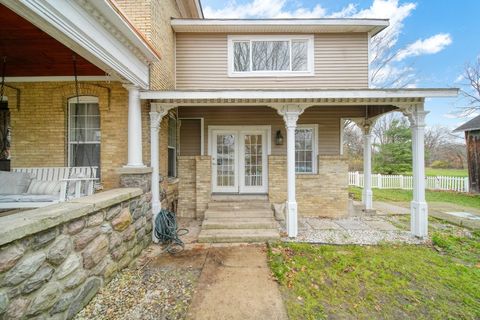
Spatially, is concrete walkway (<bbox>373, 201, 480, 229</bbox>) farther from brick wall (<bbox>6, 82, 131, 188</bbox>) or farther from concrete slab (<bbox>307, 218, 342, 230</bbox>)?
brick wall (<bbox>6, 82, 131, 188</bbox>)

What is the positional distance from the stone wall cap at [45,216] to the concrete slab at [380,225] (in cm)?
569

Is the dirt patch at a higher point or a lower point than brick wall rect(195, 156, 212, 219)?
lower

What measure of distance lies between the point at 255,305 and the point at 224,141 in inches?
185

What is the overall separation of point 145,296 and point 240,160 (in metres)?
4.38

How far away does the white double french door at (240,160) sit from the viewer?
6.67 metres

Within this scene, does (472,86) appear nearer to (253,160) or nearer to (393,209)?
(393,209)

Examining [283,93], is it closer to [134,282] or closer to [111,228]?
[111,228]

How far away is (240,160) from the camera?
667 centimetres

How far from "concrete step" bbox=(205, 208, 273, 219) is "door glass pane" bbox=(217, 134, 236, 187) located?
1.24 meters

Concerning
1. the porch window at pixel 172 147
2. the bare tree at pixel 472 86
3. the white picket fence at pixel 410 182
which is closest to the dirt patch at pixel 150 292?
the porch window at pixel 172 147

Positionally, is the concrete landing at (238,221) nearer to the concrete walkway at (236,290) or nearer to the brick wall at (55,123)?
the concrete walkway at (236,290)

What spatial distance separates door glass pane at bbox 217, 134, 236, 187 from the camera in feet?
22.0

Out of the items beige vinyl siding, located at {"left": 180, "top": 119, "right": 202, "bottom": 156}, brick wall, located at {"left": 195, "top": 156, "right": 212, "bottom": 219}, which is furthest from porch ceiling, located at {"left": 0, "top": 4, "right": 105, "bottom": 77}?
brick wall, located at {"left": 195, "top": 156, "right": 212, "bottom": 219}

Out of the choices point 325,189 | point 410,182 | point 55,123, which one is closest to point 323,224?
point 325,189
